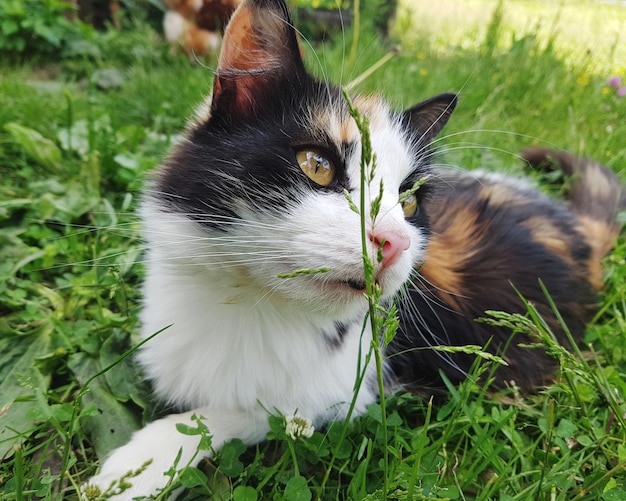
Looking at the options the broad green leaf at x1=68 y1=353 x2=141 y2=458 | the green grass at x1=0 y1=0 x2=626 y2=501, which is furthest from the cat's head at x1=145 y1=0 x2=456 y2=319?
the broad green leaf at x1=68 y1=353 x2=141 y2=458

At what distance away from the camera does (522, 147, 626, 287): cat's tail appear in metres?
2.07

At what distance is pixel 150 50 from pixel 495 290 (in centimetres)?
376

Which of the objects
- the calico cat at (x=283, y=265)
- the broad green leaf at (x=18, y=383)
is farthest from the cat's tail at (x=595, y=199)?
the broad green leaf at (x=18, y=383)

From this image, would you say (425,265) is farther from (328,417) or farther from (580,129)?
(580,129)

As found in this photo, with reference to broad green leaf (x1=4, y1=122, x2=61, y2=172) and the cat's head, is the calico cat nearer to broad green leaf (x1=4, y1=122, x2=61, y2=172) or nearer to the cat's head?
the cat's head

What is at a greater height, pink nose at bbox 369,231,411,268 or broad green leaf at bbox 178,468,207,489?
pink nose at bbox 369,231,411,268

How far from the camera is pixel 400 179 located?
1.24m

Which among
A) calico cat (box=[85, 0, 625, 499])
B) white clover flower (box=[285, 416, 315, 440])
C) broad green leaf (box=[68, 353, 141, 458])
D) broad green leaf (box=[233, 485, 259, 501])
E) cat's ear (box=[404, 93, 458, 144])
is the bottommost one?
broad green leaf (box=[68, 353, 141, 458])

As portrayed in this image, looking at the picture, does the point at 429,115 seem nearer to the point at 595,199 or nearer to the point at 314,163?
the point at 314,163

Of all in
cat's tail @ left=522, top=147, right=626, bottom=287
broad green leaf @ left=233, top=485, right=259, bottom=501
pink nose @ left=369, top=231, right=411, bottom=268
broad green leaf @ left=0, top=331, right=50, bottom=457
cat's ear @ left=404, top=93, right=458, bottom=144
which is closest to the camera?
pink nose @ left=369, top=231, right=411, bottom=268

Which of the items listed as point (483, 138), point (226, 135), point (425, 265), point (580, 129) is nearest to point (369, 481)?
point (425, 265)

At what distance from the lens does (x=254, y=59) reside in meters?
1.21

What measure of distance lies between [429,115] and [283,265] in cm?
78

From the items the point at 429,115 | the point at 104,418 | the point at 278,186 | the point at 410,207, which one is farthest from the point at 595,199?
the point at 104,418
